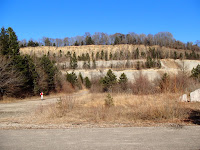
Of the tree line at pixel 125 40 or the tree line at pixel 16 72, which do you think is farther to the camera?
the tree line at pixel 125 40

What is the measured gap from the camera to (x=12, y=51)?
2897 centimetres

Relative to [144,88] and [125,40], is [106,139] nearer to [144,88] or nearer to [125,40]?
[144,88]

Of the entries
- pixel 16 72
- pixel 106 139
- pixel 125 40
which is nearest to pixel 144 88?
pixel 106 139

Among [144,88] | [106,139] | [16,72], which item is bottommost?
[106,139]

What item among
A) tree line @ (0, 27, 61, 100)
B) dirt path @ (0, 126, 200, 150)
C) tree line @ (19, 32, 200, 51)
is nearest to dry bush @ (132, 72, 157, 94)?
dirt path @ (0, 126, 200, 150)

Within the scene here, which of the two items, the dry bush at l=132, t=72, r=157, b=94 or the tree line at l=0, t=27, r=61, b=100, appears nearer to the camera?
the dry bush at l=132, t=72, r=157, b=94

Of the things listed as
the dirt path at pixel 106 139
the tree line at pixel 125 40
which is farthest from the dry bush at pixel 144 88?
the tree line at pixel 125 40

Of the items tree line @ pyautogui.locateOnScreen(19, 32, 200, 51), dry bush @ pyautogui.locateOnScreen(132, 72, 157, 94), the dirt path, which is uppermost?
tree line @ pyautogui.locateOnScreen(19, 32, 200, 51)

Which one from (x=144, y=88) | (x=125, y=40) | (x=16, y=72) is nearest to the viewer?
(x=144, y=88)

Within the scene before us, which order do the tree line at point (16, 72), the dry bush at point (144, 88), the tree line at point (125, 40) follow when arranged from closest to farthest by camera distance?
the dry bush at point (144, 88) < the tree line at point (16, 72) < the tree line at point (125, 40)

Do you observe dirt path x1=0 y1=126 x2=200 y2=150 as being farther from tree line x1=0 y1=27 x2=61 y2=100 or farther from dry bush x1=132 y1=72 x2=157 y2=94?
tree line x1=0 y1=27 x2=61 y2=100

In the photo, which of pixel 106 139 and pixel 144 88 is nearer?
pixel 106 139

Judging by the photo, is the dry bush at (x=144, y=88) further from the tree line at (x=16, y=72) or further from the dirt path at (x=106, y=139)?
the tree line at (x=16, y=72)

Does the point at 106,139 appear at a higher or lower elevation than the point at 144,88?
lower
